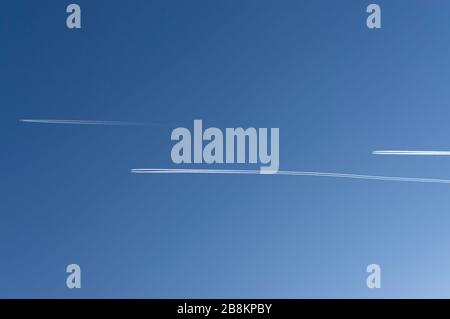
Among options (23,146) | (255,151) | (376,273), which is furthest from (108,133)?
(376,273)

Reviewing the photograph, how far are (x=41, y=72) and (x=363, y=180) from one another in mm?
951

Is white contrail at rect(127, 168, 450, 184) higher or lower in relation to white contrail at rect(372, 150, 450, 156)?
lower

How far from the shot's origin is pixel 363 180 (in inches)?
87.2

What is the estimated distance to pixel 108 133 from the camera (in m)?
2.22

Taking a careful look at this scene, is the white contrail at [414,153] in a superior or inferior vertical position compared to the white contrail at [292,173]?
superior
